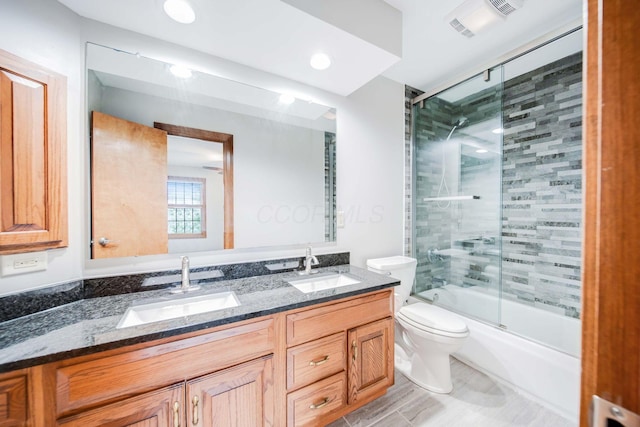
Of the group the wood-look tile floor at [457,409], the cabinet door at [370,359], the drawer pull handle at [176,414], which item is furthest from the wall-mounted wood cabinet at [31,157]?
the wood-look tile floor at [457,409]

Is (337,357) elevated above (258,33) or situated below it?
below

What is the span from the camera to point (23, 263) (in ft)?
3.31

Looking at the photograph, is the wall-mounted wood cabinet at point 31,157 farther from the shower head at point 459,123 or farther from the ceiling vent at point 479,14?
the shower head at point 459,123

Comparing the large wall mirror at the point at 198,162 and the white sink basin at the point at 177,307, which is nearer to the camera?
the white sink basin at the point at 177,307

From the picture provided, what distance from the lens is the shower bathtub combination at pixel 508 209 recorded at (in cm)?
190

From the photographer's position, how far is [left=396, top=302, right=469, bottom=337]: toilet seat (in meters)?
1.60

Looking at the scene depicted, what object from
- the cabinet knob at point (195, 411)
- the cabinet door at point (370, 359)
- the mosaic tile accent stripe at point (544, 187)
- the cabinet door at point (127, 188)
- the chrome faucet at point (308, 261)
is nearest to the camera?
the cabinet knob at point (195, 411)

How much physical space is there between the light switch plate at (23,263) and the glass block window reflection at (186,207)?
51 cm

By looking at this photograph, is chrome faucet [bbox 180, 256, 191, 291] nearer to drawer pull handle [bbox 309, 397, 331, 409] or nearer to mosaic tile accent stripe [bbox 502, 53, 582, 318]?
drawer pull handle [bbox 309, 397, 331, 409]

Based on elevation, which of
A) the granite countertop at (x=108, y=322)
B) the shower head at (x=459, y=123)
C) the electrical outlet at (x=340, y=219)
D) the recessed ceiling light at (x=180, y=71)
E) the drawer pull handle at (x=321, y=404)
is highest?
the shower head at (x=459, y=123)

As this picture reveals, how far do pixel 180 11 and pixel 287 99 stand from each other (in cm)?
76

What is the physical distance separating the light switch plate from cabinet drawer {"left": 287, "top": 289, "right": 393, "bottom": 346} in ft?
3.76

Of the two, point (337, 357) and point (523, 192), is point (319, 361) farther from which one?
point (523, 192)

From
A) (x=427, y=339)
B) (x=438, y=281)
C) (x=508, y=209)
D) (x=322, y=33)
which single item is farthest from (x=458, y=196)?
(x=322, y=33)
